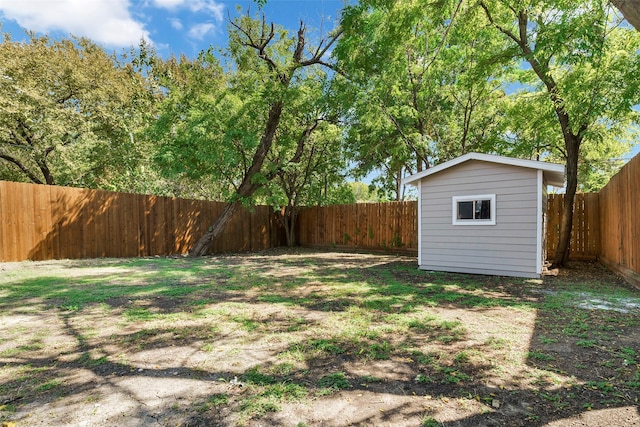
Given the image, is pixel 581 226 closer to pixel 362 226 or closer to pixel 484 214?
pixel 484 214

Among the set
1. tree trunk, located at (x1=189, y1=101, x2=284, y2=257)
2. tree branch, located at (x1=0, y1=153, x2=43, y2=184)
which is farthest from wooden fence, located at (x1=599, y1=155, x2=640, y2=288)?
tree branch, located at (x1=0, y1=153, x2=43, y2=184)

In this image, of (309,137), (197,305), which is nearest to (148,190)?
(309,137)

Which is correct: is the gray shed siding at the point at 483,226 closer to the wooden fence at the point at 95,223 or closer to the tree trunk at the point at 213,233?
the tree trunk at the point at 213,233

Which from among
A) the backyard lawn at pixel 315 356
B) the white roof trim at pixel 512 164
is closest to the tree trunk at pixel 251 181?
the white roof trim at pixel 512 164

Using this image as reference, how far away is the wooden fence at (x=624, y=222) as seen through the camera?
493 cm

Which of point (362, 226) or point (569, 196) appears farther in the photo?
point (362, 226)

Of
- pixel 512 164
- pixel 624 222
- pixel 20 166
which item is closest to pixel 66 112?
pixel 20 166

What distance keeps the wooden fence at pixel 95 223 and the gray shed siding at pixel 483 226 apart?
728 centimetres

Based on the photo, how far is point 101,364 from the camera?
2.39m

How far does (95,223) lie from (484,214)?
9.22 m

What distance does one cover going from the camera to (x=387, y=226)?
1120 cm

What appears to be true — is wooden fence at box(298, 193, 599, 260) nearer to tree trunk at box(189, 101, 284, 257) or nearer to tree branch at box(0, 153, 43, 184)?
tree trunk at box(189, 101, 284, 257)

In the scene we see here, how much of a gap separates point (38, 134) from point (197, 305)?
40.3ft

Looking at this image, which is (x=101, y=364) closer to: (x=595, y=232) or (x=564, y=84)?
(x=564, y=84)
